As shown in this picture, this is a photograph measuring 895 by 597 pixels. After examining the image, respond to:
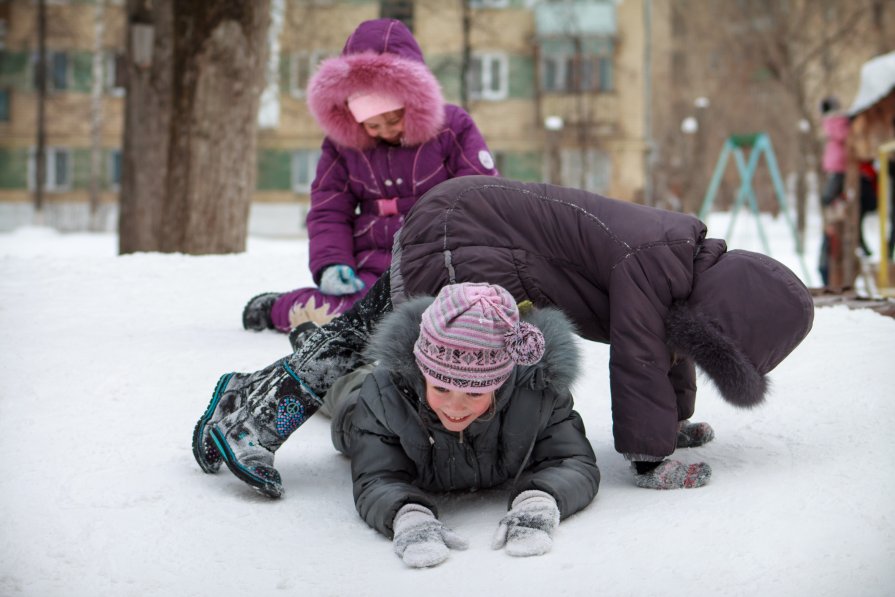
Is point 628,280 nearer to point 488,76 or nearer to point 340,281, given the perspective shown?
point 340,281

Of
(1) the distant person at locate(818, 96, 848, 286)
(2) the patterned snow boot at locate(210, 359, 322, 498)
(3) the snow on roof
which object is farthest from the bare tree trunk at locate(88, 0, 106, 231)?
(2) the patterned snow boot at locate(210, 359, 322, 498)

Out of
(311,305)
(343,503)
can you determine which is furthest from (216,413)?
(311,305)

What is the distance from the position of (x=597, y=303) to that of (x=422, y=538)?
0.82 meters

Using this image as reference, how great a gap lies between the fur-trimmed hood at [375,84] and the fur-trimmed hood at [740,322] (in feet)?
A: 5.37

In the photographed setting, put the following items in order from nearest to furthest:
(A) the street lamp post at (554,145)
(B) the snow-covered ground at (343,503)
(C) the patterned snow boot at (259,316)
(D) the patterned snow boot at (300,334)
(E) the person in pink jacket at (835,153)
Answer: (B) the snow-covered ground at (343,503)
(D) the patterned snow boot at (300,334)
(C) the patterned snow boot at (259,316)
(E) the person in pink jacket at (835,153)
(A) the street lamp post at (554,145)

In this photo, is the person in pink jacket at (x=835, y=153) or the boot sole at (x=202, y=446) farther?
the person in pink jacket at (x=835, y=153)

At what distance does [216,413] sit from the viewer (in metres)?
2.69

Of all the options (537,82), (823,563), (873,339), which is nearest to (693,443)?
(823,563)

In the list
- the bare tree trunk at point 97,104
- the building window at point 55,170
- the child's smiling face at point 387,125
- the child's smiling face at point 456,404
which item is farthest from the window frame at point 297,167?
the child's smiling face at point 456,404

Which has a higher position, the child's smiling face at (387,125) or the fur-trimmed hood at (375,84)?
the fur-trimmed hood at (375,84)

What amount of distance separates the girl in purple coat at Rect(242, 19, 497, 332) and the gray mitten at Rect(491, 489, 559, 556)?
1701 mm

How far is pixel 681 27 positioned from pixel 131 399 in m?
32.0

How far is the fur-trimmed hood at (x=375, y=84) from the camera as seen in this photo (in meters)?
3.75

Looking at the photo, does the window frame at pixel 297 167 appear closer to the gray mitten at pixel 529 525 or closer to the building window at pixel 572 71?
the building window at pixel 572 71
